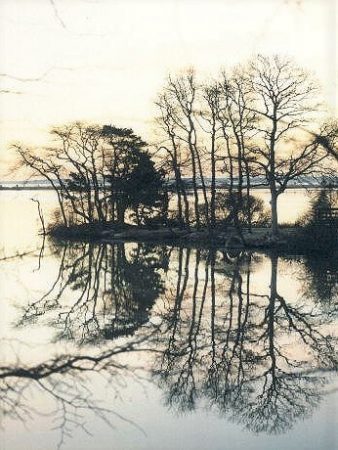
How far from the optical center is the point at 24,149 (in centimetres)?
5725

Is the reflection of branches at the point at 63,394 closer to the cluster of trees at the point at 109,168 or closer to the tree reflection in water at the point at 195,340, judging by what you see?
the tree reflection in water at the point at 195,340

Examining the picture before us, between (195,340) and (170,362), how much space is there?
187cm

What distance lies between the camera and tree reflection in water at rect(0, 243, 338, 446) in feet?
31.9

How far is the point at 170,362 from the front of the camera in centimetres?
1188

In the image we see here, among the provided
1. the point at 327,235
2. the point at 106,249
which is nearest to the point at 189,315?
the point at 327,235

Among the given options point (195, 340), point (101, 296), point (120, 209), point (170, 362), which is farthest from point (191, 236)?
point (170, 362)

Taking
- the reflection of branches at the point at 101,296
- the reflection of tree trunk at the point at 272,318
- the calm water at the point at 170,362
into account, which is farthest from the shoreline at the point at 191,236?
the calm water at the point at 170,362

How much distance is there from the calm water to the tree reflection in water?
3 centimetres

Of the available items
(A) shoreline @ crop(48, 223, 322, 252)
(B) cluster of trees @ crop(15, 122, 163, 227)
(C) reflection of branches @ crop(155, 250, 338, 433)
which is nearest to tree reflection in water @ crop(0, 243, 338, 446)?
(C) reflection of branches @ crop(155, 250, 338, 433)

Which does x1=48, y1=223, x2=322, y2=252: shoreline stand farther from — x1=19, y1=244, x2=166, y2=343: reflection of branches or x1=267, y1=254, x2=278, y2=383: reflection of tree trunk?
x1=267, y1=254, x2=278, y2=383: reflection of tree trunk

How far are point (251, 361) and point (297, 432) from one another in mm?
3287

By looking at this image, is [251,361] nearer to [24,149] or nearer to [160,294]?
[160,294]

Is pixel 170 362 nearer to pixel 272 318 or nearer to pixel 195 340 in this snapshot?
pixel 195 340

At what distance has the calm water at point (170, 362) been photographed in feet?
28.3
